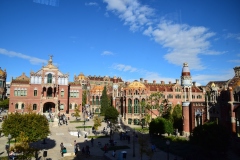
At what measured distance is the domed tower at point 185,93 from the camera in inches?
1535

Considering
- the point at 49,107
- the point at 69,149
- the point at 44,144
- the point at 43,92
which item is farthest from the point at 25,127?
the point at 49,107

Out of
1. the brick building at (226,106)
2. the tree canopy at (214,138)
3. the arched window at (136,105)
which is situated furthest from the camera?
the arched window at (136,105)

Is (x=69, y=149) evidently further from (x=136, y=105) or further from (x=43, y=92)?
(x=43, y=92)

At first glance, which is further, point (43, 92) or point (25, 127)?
point (43, 92)

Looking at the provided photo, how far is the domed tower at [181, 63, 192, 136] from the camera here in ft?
128

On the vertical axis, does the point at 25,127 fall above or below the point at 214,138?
above

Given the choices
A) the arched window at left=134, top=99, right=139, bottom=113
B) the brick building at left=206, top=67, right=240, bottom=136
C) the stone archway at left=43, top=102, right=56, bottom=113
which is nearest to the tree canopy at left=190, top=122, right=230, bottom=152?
the brick building at left=206, top=67, right=240, bottom=136

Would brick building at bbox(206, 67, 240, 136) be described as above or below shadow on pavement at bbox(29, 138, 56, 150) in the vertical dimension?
above

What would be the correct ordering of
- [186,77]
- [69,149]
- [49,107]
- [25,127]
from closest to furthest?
1. [25,127]
2. [69,149]
3. [186,77]
4. [49,107]

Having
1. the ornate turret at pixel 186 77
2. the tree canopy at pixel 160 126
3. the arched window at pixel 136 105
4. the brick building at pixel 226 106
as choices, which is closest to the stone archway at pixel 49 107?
the arched window at pixel 136 105

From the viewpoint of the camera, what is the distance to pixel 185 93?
1612 inches

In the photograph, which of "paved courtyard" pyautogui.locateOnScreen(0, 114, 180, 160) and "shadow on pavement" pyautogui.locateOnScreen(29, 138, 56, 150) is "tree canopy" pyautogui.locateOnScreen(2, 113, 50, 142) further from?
"shadow on pavement" pyautogui.locateOnScreen(29, 138, 56, 150)

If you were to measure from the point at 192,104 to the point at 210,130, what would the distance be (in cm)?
1278

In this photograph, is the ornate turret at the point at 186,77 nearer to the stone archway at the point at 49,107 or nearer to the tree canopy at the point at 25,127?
the tree canopy at the point at 25,127
